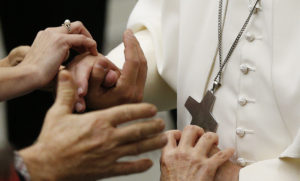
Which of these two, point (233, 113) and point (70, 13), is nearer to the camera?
point (233, 113)

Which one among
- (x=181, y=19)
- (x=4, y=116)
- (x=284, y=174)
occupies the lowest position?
(x=4, y=116)

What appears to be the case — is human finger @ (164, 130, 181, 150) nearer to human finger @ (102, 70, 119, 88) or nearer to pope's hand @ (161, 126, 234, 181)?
pope's hand @ (161, 126, 234, 181)

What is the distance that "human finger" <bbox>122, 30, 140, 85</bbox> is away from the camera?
1301mm

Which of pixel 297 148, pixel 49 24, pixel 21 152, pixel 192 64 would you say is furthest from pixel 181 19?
pixel 49 24

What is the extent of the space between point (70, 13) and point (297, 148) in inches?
69.2

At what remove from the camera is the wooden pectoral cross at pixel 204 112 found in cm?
131

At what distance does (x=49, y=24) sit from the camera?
2.50m

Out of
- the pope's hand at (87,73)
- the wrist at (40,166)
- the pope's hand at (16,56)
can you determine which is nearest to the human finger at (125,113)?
the wrist at (40,166)

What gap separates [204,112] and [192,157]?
14 centimetres

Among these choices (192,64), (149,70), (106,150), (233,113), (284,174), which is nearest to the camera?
(106,150)

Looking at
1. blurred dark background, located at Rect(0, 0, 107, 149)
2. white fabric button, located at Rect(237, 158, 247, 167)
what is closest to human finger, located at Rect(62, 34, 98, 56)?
white fabric button, located at Rect(237, 158, 247, 167)

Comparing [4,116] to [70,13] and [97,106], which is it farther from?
[97,106]

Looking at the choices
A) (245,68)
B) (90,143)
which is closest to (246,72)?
(245,68)

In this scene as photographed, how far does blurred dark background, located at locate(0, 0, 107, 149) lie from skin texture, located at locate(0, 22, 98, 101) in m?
1.07
